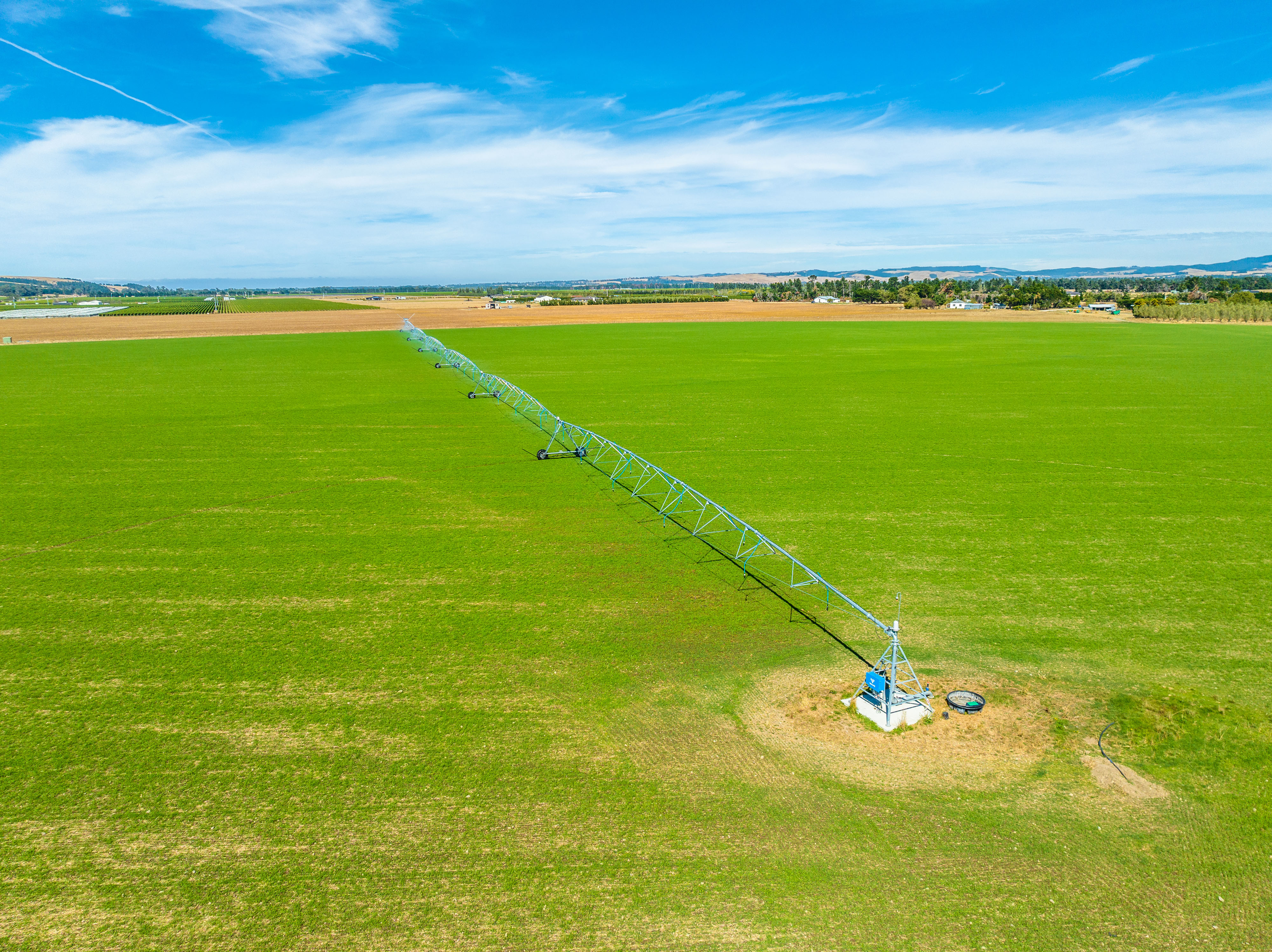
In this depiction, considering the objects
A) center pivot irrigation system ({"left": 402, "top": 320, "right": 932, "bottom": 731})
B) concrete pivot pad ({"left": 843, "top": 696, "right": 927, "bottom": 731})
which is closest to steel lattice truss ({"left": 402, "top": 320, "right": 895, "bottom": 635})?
center pivot irrigation system ({"left": 402, "top": 320, "right": 932, "bottom": 731})

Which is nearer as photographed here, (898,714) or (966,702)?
(898,714)

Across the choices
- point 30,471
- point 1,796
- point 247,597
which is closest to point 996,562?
point 247,597

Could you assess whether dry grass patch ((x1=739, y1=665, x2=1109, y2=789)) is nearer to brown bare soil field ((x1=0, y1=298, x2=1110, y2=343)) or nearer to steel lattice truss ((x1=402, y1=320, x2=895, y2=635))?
steel lattice truss ((x1=402, y1=320, x2=895, y2=635))

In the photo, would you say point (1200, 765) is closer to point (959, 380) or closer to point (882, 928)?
point (882, 928)

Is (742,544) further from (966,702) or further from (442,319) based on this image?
(442,319)

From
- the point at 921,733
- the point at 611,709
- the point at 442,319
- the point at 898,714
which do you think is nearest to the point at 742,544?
the point at 898,714

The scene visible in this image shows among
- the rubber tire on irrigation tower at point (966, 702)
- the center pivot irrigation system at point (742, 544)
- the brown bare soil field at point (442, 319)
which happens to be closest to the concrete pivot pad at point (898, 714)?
the center pivot irrigation system at point (742, 544)
